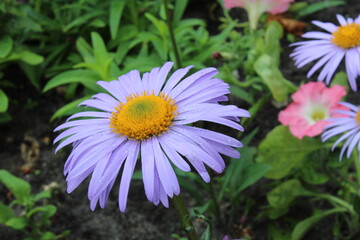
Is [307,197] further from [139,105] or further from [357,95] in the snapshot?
[139,105]

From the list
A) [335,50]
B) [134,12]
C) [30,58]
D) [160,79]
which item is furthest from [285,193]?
[30,58]

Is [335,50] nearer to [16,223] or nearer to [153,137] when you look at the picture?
[153,137]

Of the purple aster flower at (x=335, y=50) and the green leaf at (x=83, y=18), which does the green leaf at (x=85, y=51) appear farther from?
the purple aster flower at (x=335, y=50)

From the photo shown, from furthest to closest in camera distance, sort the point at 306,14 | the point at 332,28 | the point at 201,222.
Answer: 1. the point at 306,14
2. the point at 201,222
3. the point at 332,28

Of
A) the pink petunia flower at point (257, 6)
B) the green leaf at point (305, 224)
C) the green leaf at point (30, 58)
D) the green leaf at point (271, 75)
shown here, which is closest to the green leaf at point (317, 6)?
the pink petunia flower at point (257, 6)

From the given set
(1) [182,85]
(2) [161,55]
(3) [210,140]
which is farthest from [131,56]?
(3) [210,140]

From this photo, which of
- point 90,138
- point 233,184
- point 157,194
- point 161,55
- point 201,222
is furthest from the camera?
point 161,55

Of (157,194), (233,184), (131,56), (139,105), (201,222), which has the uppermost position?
(139,105)
